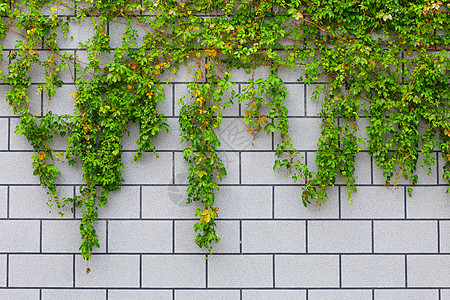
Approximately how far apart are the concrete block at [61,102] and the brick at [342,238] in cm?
208

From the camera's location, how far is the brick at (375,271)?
2.63m

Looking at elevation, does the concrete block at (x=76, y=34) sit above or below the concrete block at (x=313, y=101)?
above

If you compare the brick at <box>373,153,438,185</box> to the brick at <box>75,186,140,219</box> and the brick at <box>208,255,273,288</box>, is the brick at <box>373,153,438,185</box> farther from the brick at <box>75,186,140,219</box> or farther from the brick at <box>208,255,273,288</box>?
the brick at <box>75,186,140,219</box>

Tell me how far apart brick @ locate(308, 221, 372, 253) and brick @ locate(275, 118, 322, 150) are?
2.06 feet

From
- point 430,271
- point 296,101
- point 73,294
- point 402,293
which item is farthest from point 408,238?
point 73,294

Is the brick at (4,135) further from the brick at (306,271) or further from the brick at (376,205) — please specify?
the brick at (376,205)

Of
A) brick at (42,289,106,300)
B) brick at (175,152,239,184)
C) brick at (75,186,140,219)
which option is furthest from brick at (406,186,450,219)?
brick at (42,289,106,300)

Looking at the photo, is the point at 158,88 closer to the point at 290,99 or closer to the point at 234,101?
the point at 234,101

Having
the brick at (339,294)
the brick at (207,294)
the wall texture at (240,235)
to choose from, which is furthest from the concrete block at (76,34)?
the brick at (339,294)

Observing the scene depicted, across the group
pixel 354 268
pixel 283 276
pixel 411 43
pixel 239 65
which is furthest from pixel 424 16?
pixel 283 276

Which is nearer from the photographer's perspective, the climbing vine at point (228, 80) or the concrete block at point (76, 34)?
the climbing vine at point (228, 80)

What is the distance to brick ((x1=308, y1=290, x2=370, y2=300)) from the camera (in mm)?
2633

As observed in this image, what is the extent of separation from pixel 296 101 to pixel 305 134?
26 cm

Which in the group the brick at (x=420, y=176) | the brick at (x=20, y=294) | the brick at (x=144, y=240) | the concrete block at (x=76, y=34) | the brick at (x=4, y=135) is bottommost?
the brick at (x=20, y=294)
